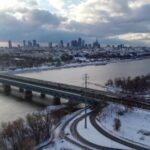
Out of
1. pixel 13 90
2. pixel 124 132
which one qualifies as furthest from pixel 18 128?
pixel 13 90

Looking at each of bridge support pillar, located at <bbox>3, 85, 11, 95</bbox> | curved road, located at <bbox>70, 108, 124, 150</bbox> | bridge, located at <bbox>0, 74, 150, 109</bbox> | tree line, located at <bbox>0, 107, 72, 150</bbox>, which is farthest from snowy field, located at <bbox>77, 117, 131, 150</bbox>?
bridge support pillar, located at <bbox>3, 85, 11, 95</bbox>

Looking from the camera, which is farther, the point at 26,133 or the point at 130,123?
the point at 130,123

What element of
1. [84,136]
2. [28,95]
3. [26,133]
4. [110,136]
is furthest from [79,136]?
[28,95]

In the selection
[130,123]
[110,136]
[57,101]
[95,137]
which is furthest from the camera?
[57,101]

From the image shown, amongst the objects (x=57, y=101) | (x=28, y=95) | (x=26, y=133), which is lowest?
(x=28, y=95)

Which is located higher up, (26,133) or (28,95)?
(26,133)

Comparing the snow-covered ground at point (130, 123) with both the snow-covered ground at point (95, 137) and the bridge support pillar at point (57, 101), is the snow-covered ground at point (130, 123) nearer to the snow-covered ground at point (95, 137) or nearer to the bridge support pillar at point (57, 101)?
the snow-covered ground at point (95, 137)

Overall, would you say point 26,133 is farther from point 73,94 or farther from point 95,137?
point 73,94

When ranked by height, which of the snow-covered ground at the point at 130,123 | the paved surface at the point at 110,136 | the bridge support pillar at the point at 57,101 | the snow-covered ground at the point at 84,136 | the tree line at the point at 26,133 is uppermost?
the tree line at the point at 26,133

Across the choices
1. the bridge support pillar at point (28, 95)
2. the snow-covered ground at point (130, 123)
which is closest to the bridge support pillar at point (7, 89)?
the bridge support pillar at point (28, 95)

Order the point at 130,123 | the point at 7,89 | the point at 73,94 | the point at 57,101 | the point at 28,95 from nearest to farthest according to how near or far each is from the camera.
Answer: the point at 130,123 → the point at 73,94 → the point at 57,101 → the point at 28,95 → the point at 7,89
